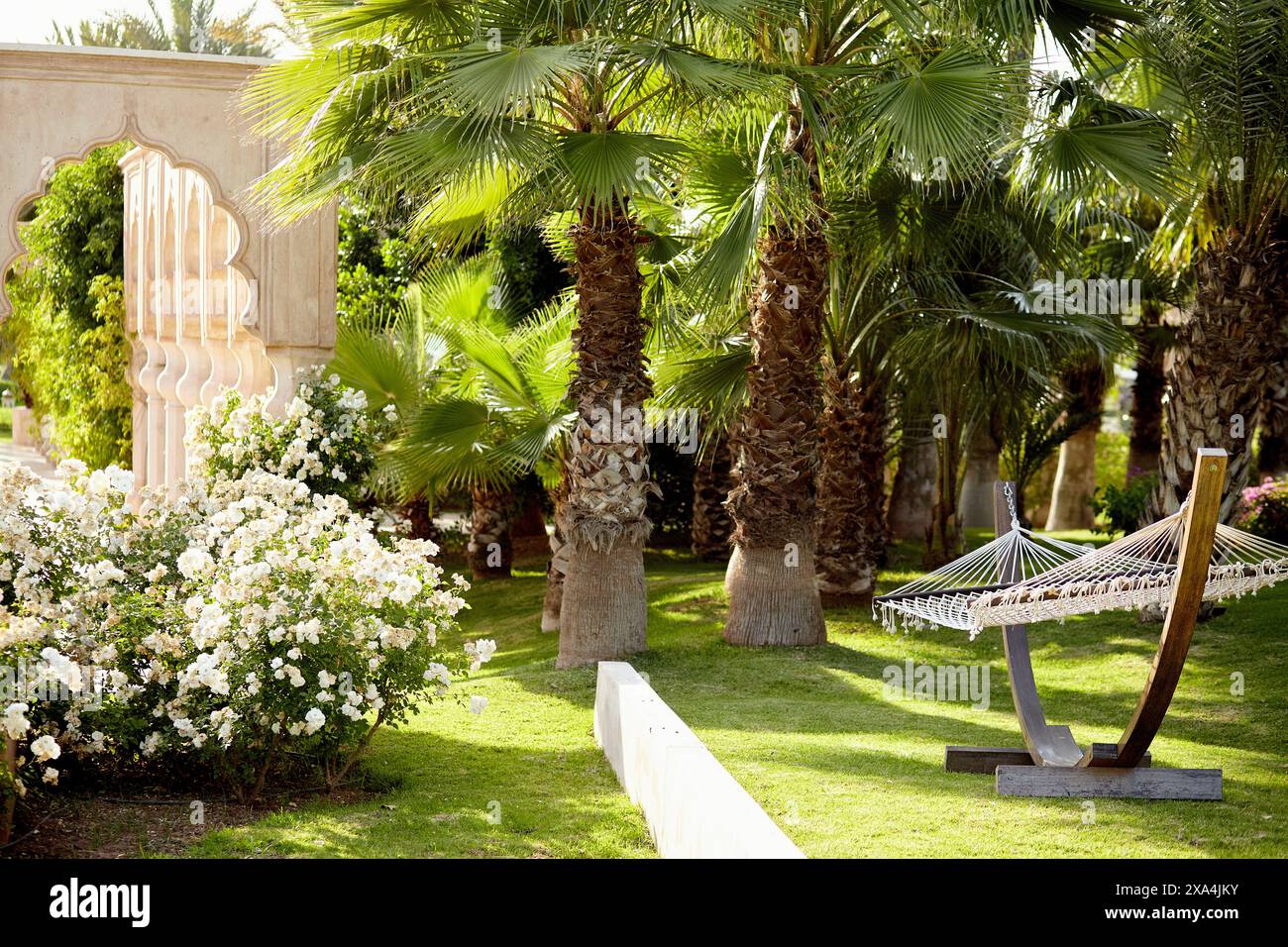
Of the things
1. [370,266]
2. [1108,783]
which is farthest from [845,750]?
[370,266]

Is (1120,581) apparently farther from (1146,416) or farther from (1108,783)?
(1146,416)

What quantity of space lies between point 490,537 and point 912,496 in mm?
6390

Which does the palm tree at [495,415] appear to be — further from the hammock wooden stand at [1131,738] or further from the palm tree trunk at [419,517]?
the hammock wooden stand at [1131,738]

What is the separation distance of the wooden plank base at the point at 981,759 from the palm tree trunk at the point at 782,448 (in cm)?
387

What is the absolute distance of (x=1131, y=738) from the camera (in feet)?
21.2

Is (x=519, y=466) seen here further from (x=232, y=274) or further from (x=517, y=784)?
(x=517, y=784)

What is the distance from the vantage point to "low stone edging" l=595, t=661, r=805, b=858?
14.7 feet

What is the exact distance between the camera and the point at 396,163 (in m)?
8.84

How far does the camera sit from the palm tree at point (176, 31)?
106ft

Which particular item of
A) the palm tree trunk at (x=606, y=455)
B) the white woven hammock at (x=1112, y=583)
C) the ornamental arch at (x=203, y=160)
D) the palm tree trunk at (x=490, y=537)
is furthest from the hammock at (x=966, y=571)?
the palm tree trunk at (x=490, y=537)

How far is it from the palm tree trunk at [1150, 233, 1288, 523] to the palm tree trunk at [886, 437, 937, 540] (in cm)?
820

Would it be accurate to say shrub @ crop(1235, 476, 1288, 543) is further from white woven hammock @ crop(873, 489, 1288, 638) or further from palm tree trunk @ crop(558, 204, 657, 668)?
white woven hammock @ crop(873, 489, 1288, 638)

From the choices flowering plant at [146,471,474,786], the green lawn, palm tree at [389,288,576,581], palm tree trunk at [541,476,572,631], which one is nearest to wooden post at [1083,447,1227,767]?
the green lawn
